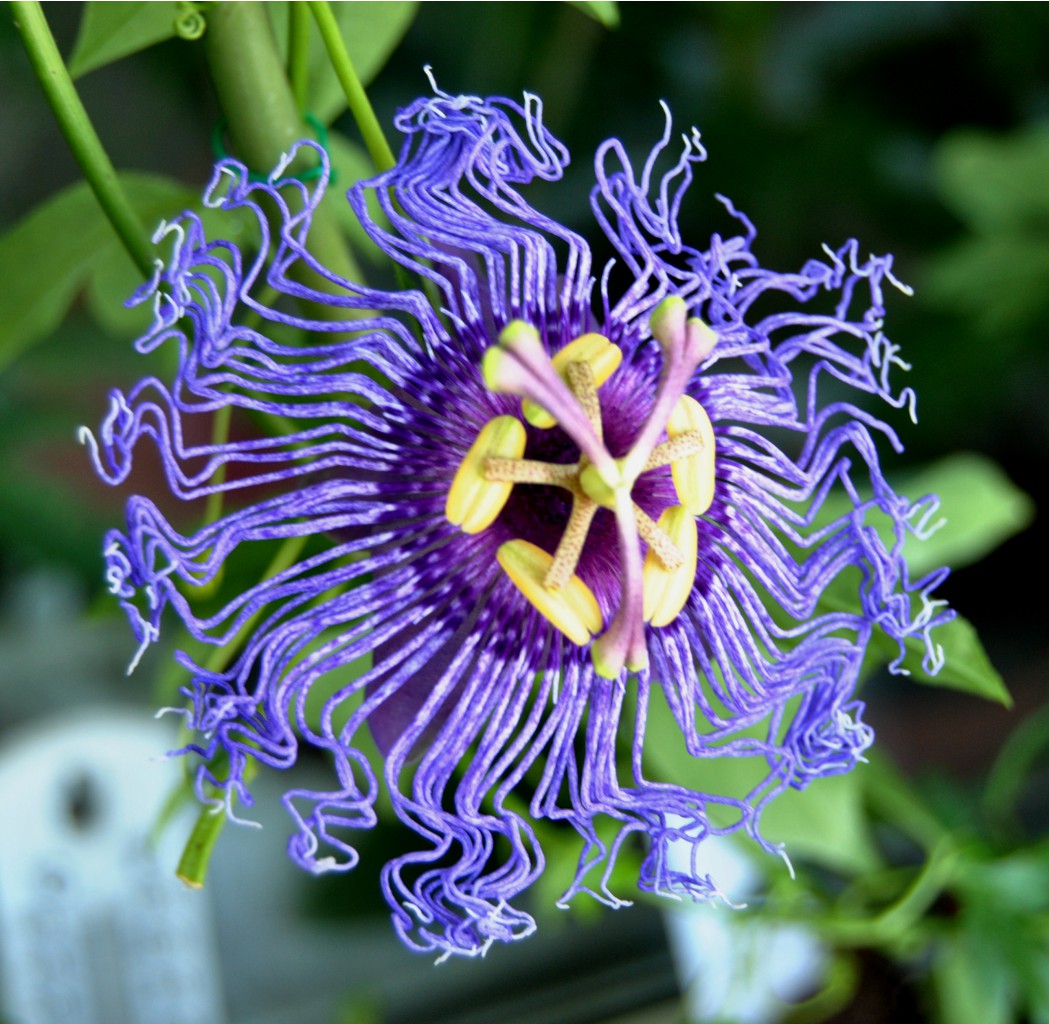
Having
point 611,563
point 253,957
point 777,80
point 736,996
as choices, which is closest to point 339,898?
point 253,957

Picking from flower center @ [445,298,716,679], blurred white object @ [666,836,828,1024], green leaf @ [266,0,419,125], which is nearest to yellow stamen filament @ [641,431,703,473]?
flower center @ [445,298,716,679]

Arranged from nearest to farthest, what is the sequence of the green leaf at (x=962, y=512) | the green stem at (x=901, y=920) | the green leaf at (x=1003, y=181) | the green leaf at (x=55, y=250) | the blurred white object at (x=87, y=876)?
1. the green leaf at (x=55, y=250)
2. the green leaf at (x=962, y=512)
3. the green stem at (x=901, y=920)
4. the blurred white object at (x=87, y=876)
5. the green leaf at (x=1003, y=181)

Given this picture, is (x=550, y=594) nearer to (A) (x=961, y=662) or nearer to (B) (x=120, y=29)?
(A) (x=961, y=662)

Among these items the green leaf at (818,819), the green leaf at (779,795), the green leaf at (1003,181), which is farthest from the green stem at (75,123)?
the green leaf at (1003,181)

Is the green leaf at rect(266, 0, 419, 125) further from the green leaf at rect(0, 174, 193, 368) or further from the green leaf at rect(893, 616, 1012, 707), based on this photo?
the green leaf at rect(893, 616, 1012, 707)

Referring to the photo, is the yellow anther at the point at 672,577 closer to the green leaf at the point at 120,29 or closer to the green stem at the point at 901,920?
the green leaf at the point at 120,29

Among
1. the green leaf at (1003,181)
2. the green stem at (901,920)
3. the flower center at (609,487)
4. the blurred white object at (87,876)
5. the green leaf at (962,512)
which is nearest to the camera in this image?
the flower center at (609,487)

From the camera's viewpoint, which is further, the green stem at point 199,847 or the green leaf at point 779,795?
the green leaf at point 779,795
